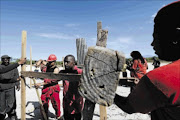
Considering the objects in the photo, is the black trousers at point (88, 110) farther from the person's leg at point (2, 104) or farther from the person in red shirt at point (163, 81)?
the person's leg at point (2, 104)

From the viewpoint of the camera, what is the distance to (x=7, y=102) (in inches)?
172

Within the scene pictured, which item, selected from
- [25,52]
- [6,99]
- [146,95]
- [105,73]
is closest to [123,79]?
[105,73]

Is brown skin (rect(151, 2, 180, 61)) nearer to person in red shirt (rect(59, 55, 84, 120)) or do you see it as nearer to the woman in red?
person in red shirt (rect(59, 55, 84, 120))

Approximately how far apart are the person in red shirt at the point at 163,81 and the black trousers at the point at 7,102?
438cm

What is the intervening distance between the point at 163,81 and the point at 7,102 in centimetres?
487

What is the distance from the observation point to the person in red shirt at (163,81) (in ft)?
2.36

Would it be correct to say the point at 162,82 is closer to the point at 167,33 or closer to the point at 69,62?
the point at 167,33

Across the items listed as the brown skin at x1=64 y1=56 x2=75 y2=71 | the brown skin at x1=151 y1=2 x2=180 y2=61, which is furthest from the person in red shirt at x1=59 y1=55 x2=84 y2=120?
the brown skin at x1=151 y1=2 x2=180 y2=61

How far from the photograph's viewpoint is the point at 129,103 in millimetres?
881

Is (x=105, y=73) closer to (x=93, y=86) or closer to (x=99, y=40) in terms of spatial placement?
(x=93, y=86)

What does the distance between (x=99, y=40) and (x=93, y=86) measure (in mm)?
805

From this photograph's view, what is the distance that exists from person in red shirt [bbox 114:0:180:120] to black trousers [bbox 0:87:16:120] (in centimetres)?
438

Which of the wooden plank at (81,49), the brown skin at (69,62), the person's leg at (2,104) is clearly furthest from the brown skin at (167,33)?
the person's leg at (2,104)

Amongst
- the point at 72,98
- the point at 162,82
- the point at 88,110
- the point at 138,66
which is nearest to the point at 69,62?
the point at 72,98
